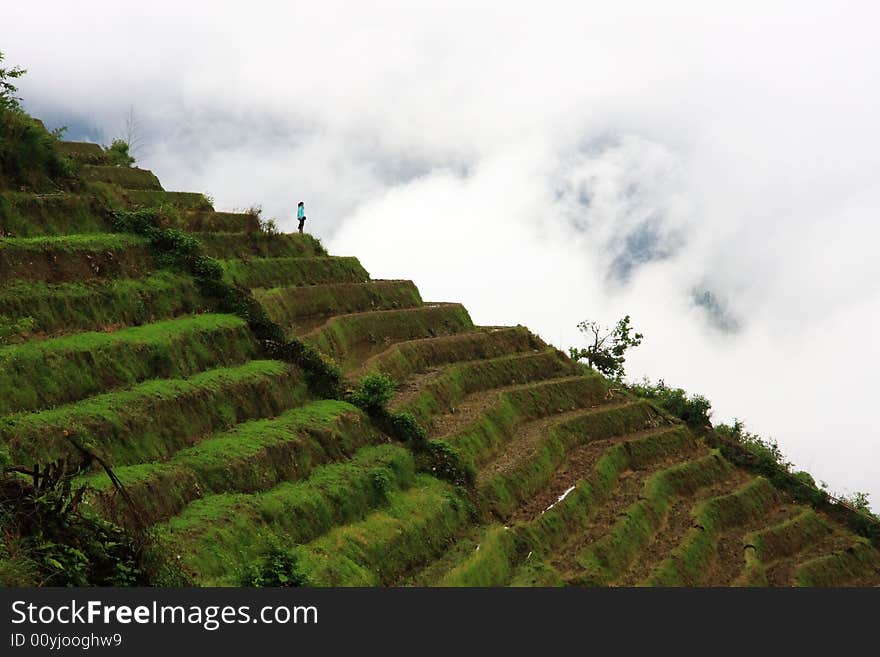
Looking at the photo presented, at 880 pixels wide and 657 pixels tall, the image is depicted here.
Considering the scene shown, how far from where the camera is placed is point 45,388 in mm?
15977

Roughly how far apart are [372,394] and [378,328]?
24.2 ft

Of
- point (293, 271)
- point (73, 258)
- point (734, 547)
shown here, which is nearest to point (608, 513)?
point (734, 547)

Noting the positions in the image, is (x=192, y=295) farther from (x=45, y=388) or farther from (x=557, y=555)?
(x=557, y=555)

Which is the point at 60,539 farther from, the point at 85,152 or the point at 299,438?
the point at 85,152

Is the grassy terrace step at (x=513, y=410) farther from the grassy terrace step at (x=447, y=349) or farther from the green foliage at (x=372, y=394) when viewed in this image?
the grassy terrace step at (x=447, y=349)

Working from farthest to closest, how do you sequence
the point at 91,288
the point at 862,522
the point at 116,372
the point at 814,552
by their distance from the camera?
1. the point at 862,522
2. the point at 814,552
3. the point at 91,288
4. the point at 116,372

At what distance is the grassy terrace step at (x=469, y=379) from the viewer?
2503 cm

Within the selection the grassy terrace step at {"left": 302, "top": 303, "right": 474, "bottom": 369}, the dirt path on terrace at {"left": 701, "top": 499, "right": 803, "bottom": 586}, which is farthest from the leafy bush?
the dirt path on terrace at {"left": 701, "top": 499, "right": 803, "bottom": 586}

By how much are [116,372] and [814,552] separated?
23.7m

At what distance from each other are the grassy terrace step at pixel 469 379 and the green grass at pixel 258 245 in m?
7.38

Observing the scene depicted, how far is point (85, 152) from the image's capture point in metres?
33.0

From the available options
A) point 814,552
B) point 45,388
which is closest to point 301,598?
point 45,388

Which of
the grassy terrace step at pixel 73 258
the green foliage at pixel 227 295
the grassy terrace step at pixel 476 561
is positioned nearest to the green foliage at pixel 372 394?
the green foliage at pixel 227 295

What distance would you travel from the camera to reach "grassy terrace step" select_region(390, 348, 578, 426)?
2503 centimetres
